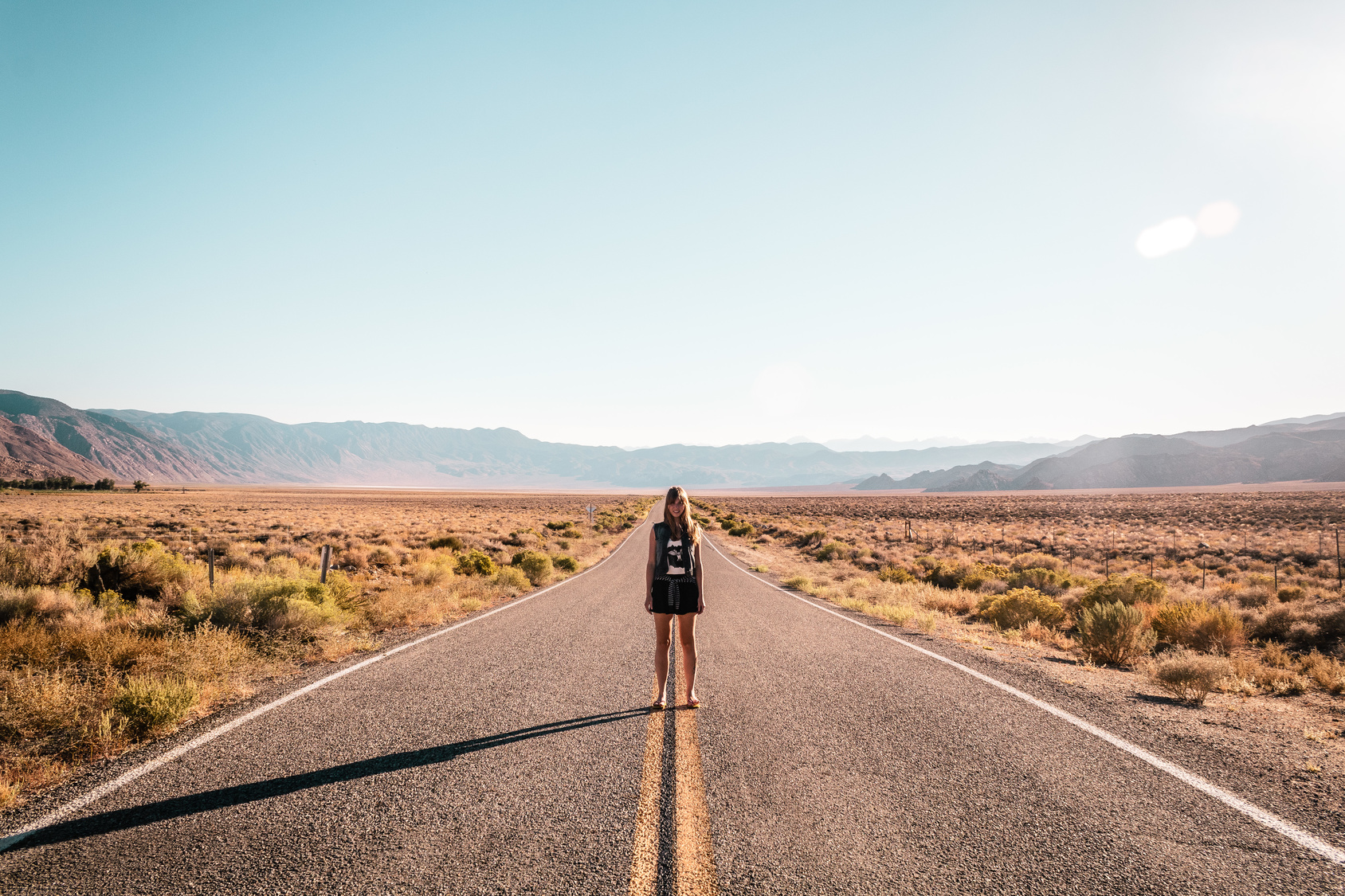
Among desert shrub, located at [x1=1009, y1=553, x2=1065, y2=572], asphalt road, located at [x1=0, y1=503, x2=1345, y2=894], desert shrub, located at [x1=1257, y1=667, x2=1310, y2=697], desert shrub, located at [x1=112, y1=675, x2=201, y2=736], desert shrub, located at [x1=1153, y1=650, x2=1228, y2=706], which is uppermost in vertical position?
desert shrub, located at [x1=112, y1=675, x2=201, y2=736]

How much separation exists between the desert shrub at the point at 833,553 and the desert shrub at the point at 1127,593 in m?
13.9

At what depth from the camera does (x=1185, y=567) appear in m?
19.4

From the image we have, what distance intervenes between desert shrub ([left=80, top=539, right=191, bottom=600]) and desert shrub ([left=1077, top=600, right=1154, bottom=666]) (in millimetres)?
14352

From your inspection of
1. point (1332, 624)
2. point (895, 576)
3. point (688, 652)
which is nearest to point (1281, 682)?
point (1332, 624)

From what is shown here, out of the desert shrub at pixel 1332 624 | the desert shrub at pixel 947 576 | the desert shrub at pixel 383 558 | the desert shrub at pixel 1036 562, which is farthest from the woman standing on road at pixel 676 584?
the desert shrub at pixel 1036 562

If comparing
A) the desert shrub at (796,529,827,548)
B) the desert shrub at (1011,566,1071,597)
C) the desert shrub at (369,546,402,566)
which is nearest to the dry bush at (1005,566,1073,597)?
the desert shrub at (1011,566,1071,597)

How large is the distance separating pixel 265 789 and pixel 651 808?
2602 millimetres

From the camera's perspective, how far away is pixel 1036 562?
74.9ft

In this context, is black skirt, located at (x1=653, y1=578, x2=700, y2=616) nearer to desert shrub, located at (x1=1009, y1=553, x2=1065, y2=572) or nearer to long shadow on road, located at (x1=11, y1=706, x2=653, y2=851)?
long shadow on road, located at (x1=11, y1=706, x2=653, y2=851)

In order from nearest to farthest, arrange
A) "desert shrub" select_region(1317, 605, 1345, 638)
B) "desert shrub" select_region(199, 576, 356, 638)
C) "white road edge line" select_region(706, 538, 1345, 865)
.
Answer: "white road edge line" select_region(706, 538, 1345, 865) < "desert shrub" select_region(199, 576, 356, 638) < "desert shrub" select_region(1317, 605, 1345, 638)

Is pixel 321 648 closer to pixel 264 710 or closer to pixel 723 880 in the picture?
pixel 264 710

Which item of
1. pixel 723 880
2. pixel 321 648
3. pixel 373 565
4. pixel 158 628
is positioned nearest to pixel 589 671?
pixel 321 648

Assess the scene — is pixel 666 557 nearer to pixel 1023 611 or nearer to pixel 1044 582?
pixel 1023 611

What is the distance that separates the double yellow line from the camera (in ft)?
9.91
